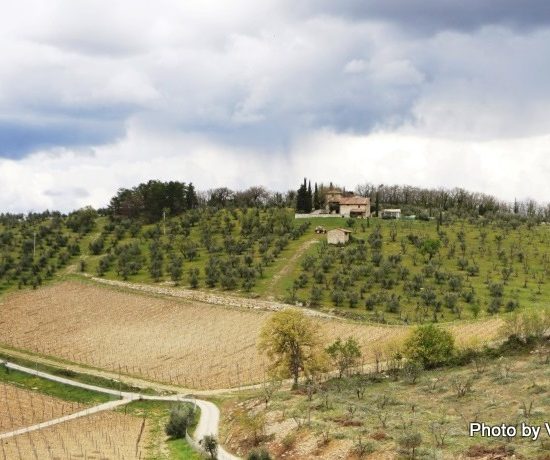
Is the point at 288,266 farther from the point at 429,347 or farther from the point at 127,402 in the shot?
the point at 127,402

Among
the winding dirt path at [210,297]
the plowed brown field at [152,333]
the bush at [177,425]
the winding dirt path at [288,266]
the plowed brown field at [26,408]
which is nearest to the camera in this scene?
the bush at [177,425]

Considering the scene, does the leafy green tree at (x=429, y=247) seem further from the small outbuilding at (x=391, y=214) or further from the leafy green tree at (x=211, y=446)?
the leafy green tree at (x=211, y=446)

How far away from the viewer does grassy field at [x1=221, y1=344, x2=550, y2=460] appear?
3450 cm

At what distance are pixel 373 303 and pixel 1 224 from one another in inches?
4719

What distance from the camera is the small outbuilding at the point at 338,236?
12300 centimetres

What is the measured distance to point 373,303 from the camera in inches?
3617

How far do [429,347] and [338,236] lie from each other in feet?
216

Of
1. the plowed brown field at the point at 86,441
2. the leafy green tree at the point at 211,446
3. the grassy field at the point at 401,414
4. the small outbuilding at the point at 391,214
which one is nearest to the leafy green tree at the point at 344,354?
the grassy field at the point at 401,414

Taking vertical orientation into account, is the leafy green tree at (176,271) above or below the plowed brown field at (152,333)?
above

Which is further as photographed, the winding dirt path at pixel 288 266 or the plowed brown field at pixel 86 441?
the winding dirt path at pixel 288 266

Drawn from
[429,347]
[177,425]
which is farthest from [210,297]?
[177,425]

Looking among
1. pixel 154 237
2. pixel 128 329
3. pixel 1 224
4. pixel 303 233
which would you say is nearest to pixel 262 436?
pixel 128 329

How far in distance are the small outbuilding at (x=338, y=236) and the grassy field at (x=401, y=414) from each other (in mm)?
66287

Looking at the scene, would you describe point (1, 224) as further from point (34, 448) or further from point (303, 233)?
point (34, 448)
